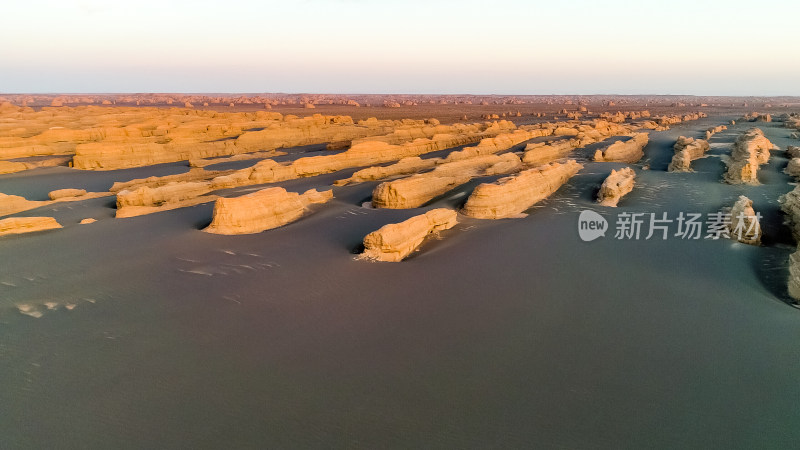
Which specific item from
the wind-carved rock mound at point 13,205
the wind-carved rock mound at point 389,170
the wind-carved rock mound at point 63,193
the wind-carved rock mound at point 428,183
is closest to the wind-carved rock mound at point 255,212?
the wind-carved rock mound at point 428,183

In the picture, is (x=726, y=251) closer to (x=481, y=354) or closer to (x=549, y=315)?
(x=549, y=315)

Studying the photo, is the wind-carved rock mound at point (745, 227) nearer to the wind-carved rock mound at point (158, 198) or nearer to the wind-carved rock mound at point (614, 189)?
the wind-carved rock mound at point (614, 189)

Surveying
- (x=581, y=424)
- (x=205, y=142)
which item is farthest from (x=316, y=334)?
(x=205, y=142)

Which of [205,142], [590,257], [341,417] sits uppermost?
[205,142]

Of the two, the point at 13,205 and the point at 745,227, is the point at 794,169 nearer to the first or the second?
the point at 745,227

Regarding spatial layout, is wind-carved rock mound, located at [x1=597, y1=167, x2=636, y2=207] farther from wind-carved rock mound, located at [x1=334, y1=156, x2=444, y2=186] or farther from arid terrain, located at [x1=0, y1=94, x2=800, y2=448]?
wind-carved rock mound, located at [x1=334, y1=156, x2=444, y2=186]

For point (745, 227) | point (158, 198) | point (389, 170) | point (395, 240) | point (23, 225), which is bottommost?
point (23, 225)

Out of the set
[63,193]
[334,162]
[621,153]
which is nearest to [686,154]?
[621,153]
